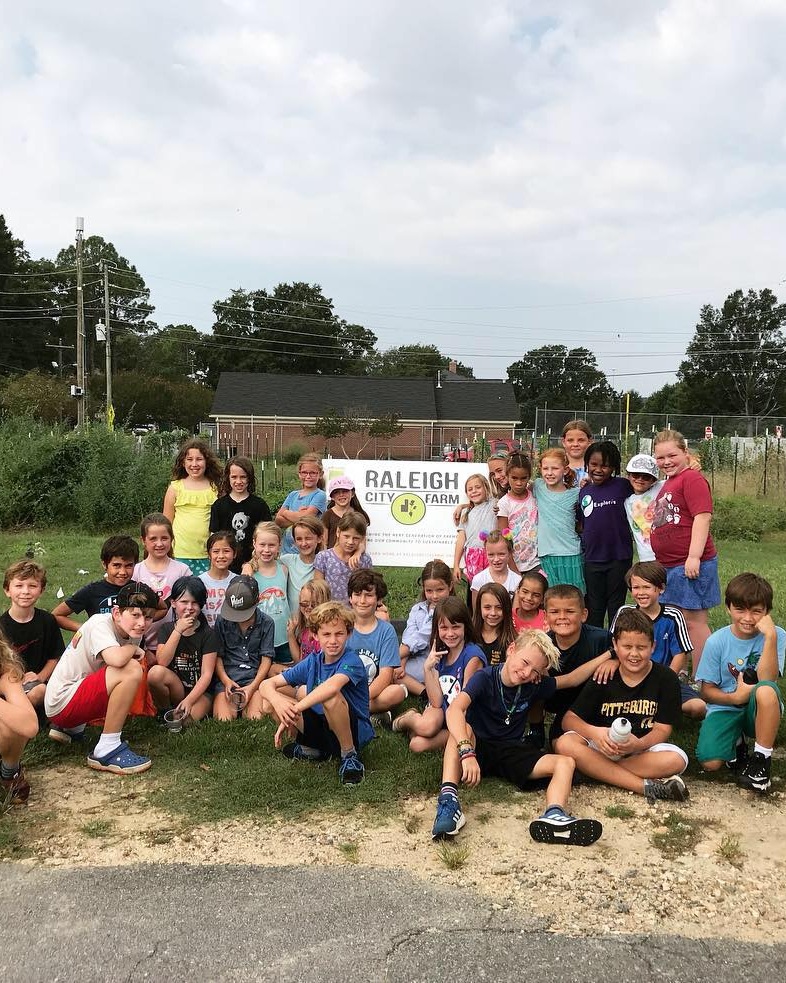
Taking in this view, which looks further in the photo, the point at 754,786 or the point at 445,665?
the point at 445,665

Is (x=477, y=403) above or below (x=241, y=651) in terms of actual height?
above

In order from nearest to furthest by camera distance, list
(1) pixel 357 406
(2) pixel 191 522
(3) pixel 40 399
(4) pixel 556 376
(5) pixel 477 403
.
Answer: (2) pixel 191 522
(3) pixel 40 399
(1) pixel 357 406
(5) pixel 477 403
(4) pixel 556 376

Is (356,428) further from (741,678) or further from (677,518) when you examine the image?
(741,678)

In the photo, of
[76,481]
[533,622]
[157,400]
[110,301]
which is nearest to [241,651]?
[533,622]

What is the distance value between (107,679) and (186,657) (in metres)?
0.82

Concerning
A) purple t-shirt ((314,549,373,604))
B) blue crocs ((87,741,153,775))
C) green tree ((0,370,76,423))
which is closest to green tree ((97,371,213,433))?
green tree ((0,370,76,423))

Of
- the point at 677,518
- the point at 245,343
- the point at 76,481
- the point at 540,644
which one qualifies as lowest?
the point at 540,644

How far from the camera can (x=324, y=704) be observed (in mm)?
4199

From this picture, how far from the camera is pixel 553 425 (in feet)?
108

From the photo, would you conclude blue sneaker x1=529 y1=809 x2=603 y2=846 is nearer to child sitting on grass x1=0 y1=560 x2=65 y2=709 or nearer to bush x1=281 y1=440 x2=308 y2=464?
child sitting on grass x1=0 y1=560 x2=65 y2=709

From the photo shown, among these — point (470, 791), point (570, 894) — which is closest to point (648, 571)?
point (470, 791)

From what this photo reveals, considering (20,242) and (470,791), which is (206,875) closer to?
(470,791)

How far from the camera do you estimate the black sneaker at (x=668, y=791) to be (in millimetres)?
3969

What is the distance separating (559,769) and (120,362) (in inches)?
2884
